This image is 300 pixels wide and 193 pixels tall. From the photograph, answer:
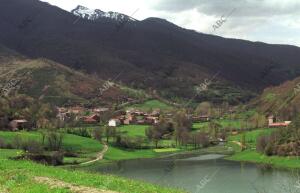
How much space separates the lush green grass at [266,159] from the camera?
144 metres

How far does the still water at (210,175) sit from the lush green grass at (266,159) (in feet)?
21.3

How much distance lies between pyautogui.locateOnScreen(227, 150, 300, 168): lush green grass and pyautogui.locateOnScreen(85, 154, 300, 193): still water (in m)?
6.48

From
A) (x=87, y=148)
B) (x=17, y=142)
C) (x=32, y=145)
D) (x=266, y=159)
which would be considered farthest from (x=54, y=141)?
(x=266, y=159)

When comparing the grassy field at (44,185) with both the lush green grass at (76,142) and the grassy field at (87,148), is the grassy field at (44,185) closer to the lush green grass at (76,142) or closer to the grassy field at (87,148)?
the lush green grass at (76,142)

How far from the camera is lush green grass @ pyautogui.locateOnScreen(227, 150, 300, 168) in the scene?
144 metres

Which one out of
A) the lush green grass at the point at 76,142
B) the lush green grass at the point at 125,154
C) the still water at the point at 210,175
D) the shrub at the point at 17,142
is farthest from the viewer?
the lush green grass at the point at 125,154

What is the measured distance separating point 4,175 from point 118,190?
8.29m

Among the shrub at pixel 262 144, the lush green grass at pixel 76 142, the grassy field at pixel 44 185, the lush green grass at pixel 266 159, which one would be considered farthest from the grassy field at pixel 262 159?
the grassy field at pixel 44 185

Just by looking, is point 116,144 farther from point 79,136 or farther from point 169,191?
point 169,191

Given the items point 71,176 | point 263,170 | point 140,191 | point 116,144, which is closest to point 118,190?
point 140,191

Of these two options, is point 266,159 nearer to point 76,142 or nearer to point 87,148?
point 87,148

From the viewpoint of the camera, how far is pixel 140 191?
28891mm

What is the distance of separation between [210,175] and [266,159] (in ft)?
154

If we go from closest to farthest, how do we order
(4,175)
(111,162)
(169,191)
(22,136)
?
(169,191)
(4,175)
(111,162)
(22,136)
